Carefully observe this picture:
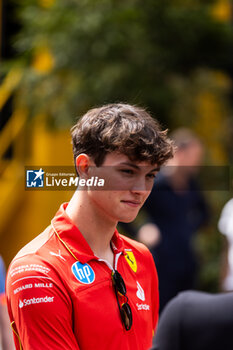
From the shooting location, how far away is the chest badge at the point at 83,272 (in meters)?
2.18

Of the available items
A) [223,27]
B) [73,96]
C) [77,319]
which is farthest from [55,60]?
[77,319]

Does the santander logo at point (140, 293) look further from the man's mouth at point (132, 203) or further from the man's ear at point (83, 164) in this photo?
the man's ear at point (83, 164)

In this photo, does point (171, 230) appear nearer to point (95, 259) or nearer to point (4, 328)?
point (4, 328)

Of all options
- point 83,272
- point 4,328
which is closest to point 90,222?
point 83,272

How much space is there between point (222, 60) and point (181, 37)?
31.0 inches

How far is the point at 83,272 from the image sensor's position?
221 cm

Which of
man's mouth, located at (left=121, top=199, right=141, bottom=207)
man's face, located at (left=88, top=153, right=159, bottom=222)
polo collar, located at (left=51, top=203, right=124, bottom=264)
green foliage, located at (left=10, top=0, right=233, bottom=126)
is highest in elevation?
green foliage, located at (left=10, top=0, right=233, bottom=126)

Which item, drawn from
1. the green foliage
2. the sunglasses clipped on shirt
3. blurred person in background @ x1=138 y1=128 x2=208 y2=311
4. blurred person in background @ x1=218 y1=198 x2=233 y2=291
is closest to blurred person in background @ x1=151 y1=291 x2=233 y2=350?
the sunglasses clipped on shirt

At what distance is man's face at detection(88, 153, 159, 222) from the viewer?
223 centimetres

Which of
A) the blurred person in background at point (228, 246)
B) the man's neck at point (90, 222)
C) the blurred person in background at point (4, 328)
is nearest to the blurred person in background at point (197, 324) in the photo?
the man's neck at point (90, 222)

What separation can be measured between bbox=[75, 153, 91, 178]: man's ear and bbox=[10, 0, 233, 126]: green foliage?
15.6 ft

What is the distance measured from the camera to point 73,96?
24.0ft

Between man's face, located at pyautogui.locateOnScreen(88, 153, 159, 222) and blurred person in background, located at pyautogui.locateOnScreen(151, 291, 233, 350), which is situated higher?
man's face, located at pyautogui.locateOnScreen(88, 153, 159, 222)

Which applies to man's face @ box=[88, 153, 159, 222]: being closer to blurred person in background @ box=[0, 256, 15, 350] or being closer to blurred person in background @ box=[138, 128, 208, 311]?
blurred person in background @ box=[0, 256, 15, 350]
